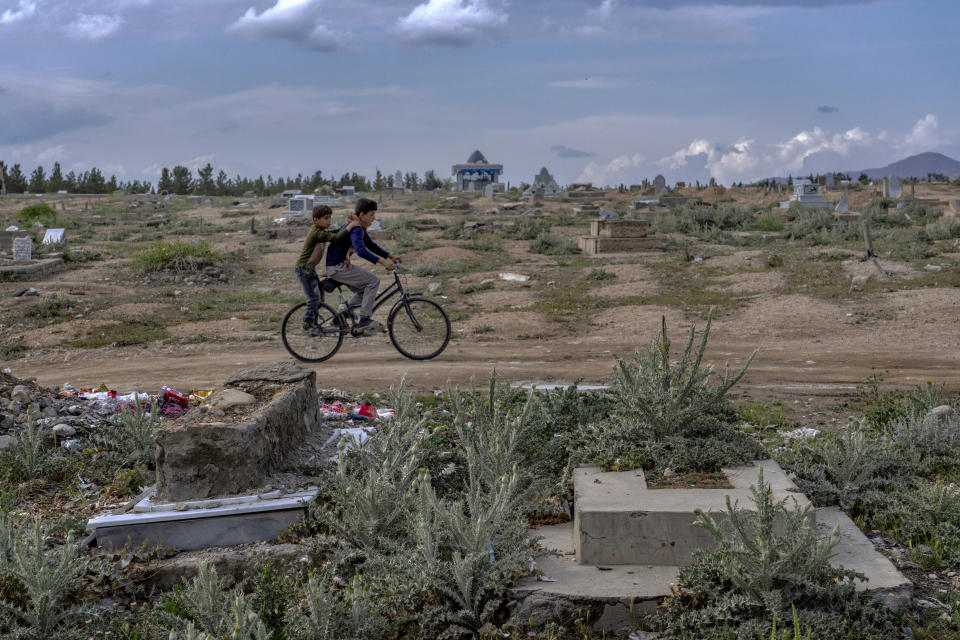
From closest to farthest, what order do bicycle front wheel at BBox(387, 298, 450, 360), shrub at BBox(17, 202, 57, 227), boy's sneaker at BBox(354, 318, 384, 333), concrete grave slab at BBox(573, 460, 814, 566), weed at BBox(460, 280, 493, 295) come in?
concrete grave slab at BBox(573, 460, 814, 566) → boy's sneaker at BBox(354, 318, 384, 333) → bicycle front wheel at BBox(387, 298, 450, 360) → weed at BBox(460, 280, 493, 295) → shrub at BBox(17, 202, 57, 227)

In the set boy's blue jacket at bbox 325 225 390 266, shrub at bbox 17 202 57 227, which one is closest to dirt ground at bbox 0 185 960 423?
boy's blue jacket at bbox 325 225 390 266

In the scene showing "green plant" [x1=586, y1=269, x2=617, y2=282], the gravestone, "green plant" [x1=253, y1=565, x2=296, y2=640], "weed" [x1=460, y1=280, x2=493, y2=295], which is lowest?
"green plant" [x1=253, y1=565, x2=296, y2=640]

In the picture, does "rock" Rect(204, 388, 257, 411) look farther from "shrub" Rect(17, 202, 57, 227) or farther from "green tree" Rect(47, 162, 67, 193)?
"green tree" Rect(47, 162, 67, 193)

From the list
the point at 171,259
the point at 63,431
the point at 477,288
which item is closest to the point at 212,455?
the point at 63,431

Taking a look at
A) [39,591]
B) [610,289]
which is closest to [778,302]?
[610,289]

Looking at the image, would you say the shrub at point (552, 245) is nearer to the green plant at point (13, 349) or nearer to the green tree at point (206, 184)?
the green plant at point (13, 349)

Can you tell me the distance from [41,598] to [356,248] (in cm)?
574

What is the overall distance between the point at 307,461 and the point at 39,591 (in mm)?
1903

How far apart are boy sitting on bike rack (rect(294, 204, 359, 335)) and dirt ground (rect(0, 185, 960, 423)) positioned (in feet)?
2.18

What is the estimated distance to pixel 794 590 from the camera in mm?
3436

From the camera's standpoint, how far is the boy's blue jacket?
28.7 feet

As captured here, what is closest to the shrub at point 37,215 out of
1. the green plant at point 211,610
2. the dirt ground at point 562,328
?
the dirt ground at point 562,328

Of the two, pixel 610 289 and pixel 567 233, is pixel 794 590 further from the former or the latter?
pixel 567 233

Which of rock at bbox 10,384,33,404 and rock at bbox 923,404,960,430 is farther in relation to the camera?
rock at bbox 10,384,33,404
